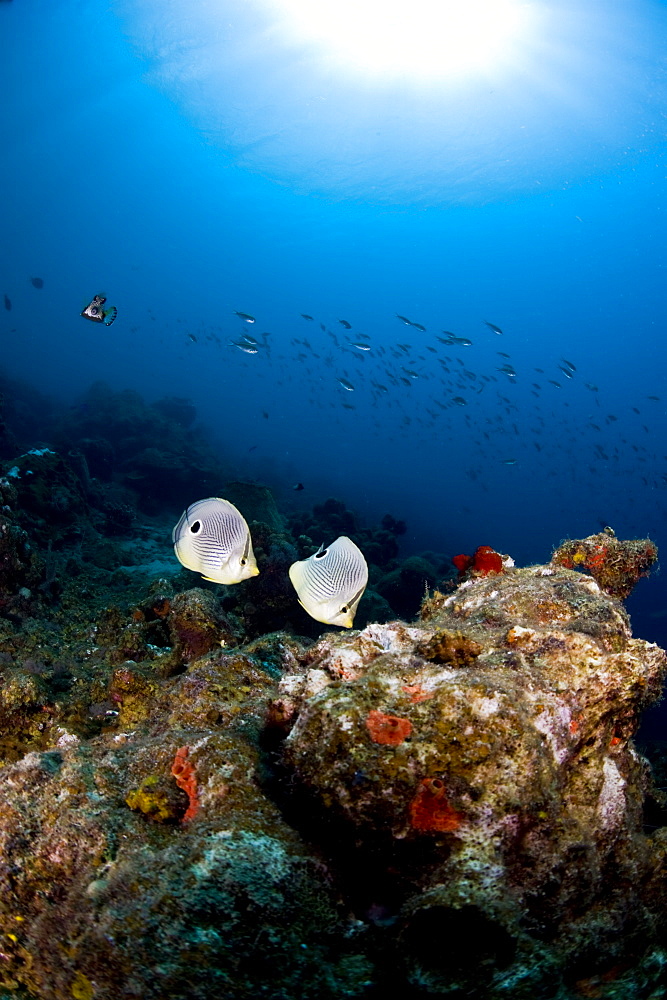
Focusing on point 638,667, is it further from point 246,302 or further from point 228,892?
point 246,302

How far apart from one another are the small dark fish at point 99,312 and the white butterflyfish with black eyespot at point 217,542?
5.48 m

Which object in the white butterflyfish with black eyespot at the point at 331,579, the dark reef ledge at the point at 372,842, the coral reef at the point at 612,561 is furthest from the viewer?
the coral reef at the point at 612,561

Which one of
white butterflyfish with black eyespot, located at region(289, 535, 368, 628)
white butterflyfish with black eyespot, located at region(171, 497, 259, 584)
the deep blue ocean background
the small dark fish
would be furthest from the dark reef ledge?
the deep blue ocean background

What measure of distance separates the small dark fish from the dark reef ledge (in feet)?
20.3

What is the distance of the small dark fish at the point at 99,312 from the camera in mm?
6625

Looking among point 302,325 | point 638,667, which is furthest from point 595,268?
point 638,667

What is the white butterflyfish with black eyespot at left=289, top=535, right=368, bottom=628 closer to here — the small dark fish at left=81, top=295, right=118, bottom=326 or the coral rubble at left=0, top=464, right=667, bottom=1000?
the coral rubble at left=0, top=464, right=667, bottom=1000

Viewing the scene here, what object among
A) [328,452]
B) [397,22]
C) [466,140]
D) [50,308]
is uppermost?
[397,22]

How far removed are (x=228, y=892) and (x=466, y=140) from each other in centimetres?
9731

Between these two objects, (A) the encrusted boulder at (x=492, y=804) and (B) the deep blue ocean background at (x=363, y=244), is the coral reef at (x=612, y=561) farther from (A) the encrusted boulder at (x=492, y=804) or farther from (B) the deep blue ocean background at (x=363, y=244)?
(B) the deep blue ocean background at (x=363, y=244)

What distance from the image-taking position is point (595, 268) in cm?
11031

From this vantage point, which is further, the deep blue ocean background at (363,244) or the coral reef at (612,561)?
the deep blue ocean background at (363,244)

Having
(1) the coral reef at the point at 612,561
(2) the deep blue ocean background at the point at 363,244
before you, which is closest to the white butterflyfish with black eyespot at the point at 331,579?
(1) the coral reef at the point at 612,561

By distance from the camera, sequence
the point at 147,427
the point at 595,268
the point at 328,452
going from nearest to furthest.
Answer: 1. the point at 147,427
2. the point at 328,452
3. the point at 595,268
